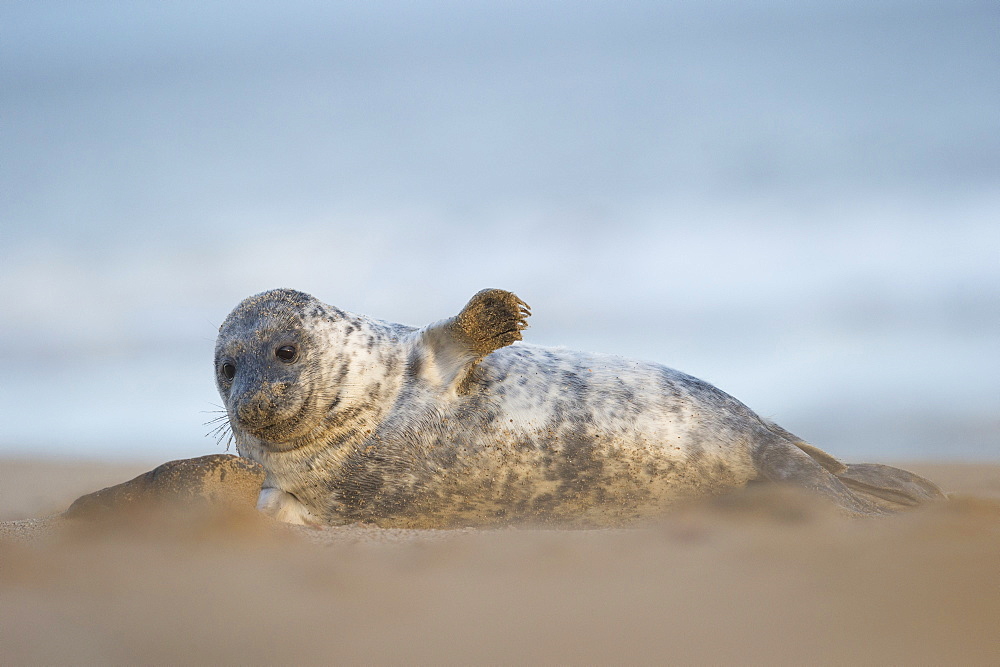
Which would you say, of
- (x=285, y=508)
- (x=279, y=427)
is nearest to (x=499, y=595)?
(x=285, y=508)

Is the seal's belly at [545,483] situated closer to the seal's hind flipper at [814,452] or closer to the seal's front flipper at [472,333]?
the seal's front flipper at [472,333]

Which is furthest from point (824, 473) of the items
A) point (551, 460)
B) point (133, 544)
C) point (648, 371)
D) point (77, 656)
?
point (77, 656)

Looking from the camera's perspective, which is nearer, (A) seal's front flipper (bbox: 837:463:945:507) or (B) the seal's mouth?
(B) the seal's mouth

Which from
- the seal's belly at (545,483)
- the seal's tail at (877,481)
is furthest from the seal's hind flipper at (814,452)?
the seal's belly at (545,483)

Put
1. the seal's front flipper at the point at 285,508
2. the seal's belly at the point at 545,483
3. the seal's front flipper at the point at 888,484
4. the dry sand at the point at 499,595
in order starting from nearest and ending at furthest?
the dry sand at the point at 499,595 → the seal's front flipper at the point at 285,508 → the seal's belly at the point at 545,483 → the seal's front flipper at the point at 888,484

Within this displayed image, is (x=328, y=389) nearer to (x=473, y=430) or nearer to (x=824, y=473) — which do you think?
(x=473, y=430)

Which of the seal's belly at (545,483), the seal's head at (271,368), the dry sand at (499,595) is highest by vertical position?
the seal's head at (271,368)

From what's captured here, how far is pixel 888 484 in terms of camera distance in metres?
4.77

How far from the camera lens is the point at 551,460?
4133mm

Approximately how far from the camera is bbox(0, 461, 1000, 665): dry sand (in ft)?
5.57

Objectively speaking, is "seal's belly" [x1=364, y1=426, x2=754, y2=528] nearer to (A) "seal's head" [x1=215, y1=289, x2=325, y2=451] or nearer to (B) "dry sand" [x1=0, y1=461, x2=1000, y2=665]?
(A) "seal's head" [x1=215, y1=289, x2=325, y2=451]

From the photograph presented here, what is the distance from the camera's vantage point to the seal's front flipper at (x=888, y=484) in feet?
15.2

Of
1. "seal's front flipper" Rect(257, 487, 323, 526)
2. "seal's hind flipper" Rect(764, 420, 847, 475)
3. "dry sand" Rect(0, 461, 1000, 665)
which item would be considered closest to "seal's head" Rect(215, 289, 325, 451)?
"seal's front flipper" Rect(257, 487, 323, 526)

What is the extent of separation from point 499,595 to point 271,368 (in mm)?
2435
